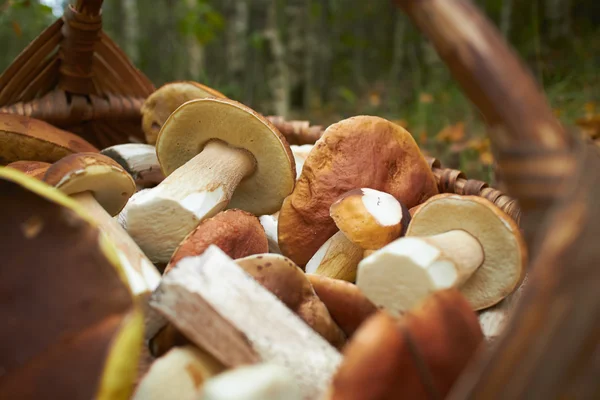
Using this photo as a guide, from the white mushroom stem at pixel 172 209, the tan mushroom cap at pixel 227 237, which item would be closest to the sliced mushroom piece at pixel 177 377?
the tan mushroom cap at pixel 227 237

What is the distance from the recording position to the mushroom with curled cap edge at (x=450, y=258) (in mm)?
749

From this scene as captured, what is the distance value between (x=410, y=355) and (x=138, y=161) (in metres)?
0.99

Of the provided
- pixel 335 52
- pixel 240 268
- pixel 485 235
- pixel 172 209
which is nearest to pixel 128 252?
pixel 172 209

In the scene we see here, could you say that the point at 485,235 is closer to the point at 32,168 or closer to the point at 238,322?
the point at 238,322

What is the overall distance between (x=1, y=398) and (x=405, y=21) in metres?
5.75

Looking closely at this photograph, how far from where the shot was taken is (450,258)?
79 cm

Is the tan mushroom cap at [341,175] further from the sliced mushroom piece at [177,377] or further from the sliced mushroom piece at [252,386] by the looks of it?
the sliced mushroom piece at [252,386]

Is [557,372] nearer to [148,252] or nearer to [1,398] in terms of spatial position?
[1,398]

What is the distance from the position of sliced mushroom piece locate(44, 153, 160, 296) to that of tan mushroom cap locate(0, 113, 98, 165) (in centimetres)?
32

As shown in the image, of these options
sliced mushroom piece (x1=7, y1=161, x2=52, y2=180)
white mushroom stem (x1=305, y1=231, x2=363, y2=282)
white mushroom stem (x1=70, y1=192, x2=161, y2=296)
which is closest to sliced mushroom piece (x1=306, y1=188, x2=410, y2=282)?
white mushroom stem (x1=305, y1=231, x2=363, y2=282)

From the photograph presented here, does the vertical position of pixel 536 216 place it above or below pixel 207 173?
above

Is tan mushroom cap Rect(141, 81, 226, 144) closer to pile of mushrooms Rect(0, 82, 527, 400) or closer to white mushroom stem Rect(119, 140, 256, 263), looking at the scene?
pile of mushrooms Rect(0, 82, 527, 400)

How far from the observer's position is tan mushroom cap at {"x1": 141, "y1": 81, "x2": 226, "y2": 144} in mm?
1295

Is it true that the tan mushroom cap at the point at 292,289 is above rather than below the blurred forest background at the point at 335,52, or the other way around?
above
